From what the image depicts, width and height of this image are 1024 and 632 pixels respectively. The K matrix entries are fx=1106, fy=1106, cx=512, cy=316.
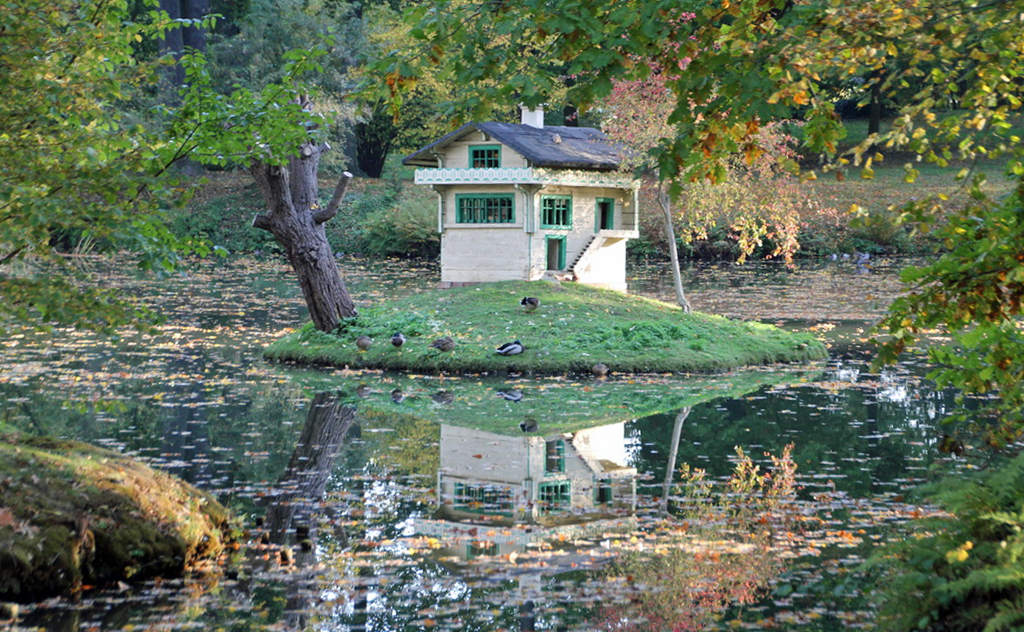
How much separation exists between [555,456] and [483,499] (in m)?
2.42

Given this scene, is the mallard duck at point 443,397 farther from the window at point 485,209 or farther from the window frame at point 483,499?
the window at point 485,209

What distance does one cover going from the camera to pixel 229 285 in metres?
40.8

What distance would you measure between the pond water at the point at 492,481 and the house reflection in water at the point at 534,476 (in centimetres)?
4

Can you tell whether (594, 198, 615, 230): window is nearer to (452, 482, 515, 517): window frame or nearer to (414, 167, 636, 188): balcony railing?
(414, 167, 636, 188): balcony railing

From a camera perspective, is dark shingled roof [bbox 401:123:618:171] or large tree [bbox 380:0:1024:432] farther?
dark shingled roof [bbox 401:123:618:171]

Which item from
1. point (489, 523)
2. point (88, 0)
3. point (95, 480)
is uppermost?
point (88, 0)

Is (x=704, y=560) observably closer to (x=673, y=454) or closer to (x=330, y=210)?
(x=673, y=454)

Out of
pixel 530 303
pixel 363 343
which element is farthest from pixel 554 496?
pixel 530 303

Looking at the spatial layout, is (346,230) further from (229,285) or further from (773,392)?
(773,392)

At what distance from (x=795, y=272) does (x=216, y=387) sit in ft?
103

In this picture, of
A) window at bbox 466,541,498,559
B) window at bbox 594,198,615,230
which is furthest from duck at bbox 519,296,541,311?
window at bbox 466,541,498,559

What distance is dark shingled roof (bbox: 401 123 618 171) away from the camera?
2820cm

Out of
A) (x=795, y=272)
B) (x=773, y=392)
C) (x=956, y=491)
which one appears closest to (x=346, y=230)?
(x=795, y=272)

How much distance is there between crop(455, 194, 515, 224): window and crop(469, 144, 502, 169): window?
33.9 inches
